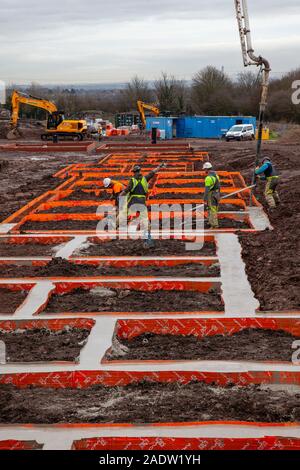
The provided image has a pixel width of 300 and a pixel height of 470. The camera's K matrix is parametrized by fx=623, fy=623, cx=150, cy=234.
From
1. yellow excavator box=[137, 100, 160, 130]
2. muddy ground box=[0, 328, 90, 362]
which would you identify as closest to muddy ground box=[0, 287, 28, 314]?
muddy ground box=[0, 328, 90, 362]

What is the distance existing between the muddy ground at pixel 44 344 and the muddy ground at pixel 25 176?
7.75m

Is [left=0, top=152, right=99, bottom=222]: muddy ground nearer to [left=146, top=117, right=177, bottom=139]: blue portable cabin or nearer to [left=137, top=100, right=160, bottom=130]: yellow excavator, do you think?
[left=146, top=117, right=177, bottom=139]: blue portable cabin

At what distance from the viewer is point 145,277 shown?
10133 millimetres

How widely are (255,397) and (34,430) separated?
2.15m

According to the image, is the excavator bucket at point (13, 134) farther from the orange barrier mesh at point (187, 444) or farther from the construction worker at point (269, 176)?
the orange barrier mesh at point (187, 444)

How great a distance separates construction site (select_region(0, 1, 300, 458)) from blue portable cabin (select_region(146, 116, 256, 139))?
26.5 metres

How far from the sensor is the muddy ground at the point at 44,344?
23.9ft

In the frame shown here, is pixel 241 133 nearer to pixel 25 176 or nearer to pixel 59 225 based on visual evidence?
pixel 25 176

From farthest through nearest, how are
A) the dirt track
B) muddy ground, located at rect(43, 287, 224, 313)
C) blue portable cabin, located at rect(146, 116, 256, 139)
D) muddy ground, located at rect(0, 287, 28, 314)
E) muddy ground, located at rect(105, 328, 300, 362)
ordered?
blue portable cabin, located at rect(146, 116, 256, 139), the dirt track, muddy ground, located at rect(0, 287, 28, 314), muddy ground, located at rect(43, 287, 224, 313), muddy ground, located at rect(105, 328, 300, 362)

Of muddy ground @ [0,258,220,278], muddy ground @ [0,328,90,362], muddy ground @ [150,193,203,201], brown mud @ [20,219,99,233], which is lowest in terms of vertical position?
muddy ground @ [0,328,90,362]

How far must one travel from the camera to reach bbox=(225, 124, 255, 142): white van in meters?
39.0

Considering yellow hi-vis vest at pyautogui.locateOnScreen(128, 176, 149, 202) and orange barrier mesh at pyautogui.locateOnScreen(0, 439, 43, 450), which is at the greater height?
yellow hi-vis vest at pyautogui.locateOnScreen(128, 176, 149, 202)

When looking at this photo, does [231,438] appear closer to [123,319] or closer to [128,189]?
[123,319]
